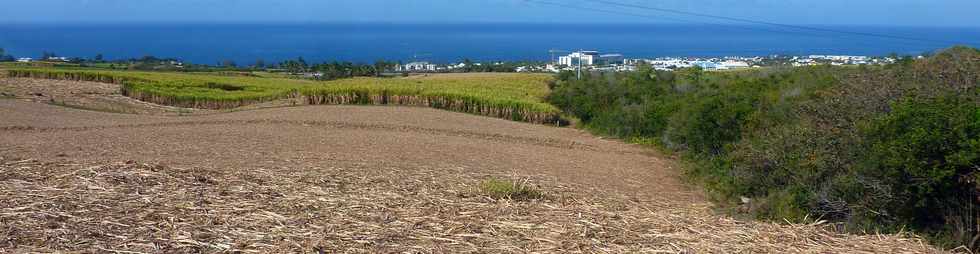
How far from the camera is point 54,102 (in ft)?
97.0

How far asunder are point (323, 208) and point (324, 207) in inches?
2.0

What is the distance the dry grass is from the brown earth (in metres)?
0.01

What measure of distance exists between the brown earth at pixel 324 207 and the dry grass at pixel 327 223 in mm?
14

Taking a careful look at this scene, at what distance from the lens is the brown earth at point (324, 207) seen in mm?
5879

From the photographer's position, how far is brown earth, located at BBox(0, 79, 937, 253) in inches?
231

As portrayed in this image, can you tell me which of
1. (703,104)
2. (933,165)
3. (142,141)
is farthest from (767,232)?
(703,104)

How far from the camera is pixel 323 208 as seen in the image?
7207mm

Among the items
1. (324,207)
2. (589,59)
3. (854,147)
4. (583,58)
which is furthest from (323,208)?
(589,59)

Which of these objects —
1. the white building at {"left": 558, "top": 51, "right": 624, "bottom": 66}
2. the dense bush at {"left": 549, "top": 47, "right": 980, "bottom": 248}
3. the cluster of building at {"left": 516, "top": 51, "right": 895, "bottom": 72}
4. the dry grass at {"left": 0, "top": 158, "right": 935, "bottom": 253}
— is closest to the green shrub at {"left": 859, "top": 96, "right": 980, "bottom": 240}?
the dense bush at {"left": 549, "top": 47, "right": 980, "bottom": 248}

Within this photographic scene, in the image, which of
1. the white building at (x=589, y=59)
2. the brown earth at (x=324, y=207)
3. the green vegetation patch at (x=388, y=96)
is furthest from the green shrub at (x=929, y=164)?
the white building at (x=589, y=59)

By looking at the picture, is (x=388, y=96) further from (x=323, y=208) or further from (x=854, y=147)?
(x=323, y=208)

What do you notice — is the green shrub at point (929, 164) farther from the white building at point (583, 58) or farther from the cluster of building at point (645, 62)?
the white building at point (583, 58)

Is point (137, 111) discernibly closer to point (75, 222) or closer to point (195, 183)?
point (195, 183)

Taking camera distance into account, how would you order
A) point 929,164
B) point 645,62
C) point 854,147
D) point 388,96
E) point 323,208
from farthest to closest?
point 645,62
point 388,96
point 854,147
point 929,164
point 323,208
